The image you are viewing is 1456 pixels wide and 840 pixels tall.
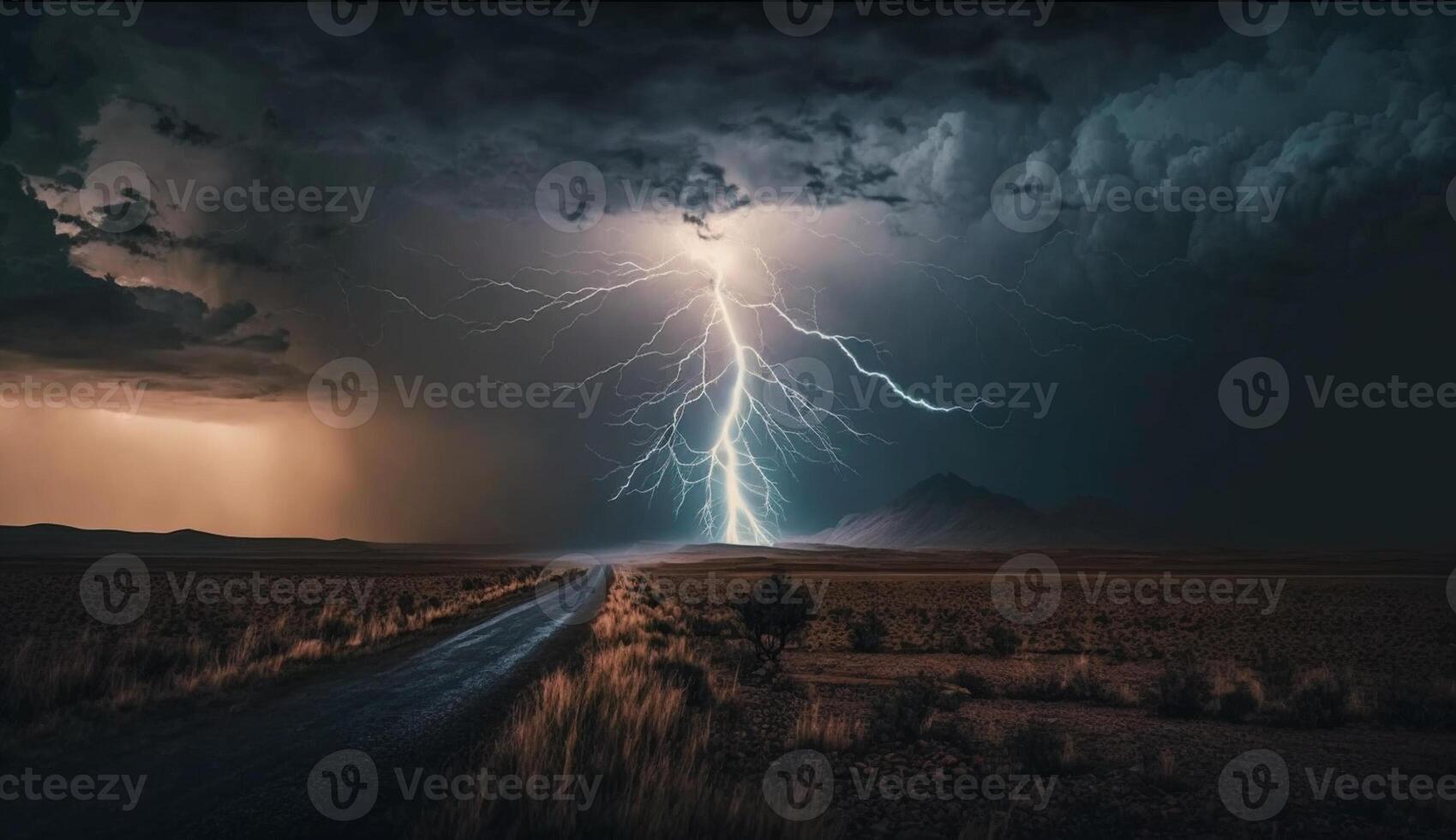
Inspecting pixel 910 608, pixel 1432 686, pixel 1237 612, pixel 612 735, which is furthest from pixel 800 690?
pixel 1237 612

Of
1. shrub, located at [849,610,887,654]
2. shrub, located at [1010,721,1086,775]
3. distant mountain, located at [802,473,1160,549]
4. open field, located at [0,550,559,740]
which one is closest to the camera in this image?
shrub, located at [1010,721,1086,775]

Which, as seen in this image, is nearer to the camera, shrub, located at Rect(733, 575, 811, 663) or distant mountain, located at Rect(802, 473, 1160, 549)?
shrub, located at Rect(733, 575, 811, 663)

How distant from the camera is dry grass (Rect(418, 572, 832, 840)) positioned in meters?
5.68

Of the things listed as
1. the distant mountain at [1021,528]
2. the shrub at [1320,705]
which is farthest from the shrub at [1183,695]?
the distant mountain at [1021,528]

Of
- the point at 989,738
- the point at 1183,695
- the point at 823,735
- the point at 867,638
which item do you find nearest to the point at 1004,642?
the point at 867,638

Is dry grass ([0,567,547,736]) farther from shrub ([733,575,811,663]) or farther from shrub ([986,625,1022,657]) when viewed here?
shrub ([986,625,1022,657])

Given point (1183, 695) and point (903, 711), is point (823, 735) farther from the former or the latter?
point (1183, 695)

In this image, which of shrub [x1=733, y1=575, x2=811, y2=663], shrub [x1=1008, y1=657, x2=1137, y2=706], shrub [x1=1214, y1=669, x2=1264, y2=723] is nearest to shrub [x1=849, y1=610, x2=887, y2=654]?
shrub [x1=733, y1=575, x2=811, y2=663]

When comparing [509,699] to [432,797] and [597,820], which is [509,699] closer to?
[432,797]

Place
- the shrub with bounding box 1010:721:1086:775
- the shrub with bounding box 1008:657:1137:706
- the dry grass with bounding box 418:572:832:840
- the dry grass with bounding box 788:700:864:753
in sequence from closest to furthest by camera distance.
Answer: the dry grass with bounding box 418:572:832:840 < the shrub with bounding box 1010:721:1086:775 < the dry grass with bounding box 788:700:864:753 < the shrub with bounding box 1008:657:1137:706

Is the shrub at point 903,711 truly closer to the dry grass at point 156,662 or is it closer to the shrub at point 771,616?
the shrub at point 771,616

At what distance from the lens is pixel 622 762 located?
736 centimetres

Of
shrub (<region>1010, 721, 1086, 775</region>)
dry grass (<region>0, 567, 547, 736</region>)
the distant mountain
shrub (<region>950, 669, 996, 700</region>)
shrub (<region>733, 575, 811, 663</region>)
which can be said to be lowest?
dry grass (<region>0, 567, 547, 736</region>)

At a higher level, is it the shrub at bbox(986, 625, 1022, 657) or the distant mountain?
the distant mountain
